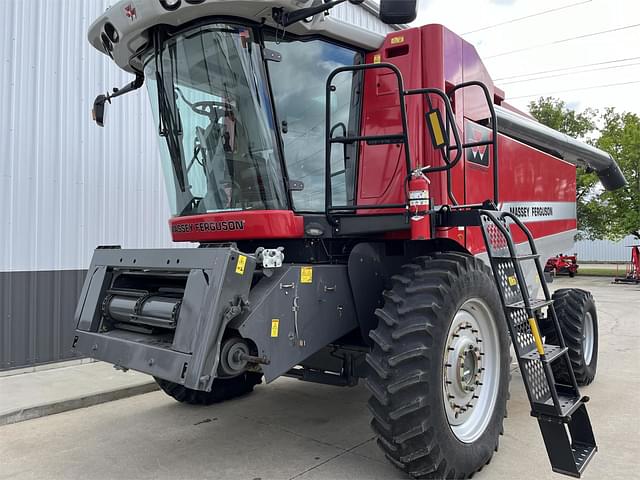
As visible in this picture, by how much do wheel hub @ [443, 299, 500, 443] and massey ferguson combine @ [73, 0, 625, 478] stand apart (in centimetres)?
1

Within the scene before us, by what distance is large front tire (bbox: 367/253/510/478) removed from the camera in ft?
9.98

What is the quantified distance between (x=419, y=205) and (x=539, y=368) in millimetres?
1318

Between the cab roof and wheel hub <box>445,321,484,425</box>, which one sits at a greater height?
the cab roof

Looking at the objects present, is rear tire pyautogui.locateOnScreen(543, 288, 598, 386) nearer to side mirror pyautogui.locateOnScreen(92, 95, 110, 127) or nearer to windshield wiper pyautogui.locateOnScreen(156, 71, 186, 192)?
windshield wiper pyautogui.locateOnScreen(156, 71, 186, 192)

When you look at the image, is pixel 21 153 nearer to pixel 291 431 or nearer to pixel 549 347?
pixel 291 431

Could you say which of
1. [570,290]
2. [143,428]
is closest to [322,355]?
[143,428]

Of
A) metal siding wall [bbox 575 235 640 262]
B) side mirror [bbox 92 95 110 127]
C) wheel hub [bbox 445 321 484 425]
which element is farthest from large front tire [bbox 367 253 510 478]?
metal siding wall [bbox 575 235 640 262]

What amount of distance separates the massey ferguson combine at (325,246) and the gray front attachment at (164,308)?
13 mm

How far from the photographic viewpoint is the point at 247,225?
3.44 meters

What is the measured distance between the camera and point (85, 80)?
6.67m

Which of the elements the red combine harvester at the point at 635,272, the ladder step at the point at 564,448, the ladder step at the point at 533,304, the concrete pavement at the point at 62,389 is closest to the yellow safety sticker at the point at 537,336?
the ladder step at the point at 533,304

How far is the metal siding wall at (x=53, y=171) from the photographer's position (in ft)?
19.5

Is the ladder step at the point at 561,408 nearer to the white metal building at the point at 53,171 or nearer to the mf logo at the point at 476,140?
the mf logo at the point at 476,140

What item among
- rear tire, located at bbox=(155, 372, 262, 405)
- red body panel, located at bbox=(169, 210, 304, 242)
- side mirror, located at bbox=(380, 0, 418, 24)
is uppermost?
side mirror, located at bbox=(380, 0, 418, 24)
